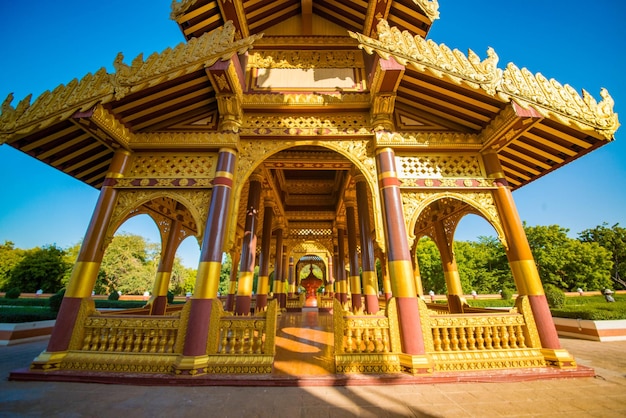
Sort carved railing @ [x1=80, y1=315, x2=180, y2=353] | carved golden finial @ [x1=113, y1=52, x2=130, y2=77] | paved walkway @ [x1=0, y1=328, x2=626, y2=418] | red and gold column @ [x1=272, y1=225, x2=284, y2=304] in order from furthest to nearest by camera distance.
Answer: red and gold column @ [x1=272, y1=225, x2=284, y2=304]
carved golden finial @ [x1=113, y1=52, x2=130, y2=77]
carved railing @ [x1=80, y1=315, x2=180, y2=353]
paved walkway @ [x1=0, y1=328, x2=626, y2=418]

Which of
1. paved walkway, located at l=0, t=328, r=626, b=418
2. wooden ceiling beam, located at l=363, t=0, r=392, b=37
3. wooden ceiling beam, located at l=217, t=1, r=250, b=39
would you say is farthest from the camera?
wooden ceiling beam, located at l=363, t=0, r=392, b=37

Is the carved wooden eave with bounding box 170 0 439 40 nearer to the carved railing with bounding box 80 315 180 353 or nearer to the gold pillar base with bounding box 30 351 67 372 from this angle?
the carved railing with bounding box 80 315 180 353

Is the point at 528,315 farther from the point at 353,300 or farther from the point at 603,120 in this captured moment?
the point at 353,300

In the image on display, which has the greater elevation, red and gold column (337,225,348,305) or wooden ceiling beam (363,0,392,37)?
wooden ceiling beam (363,0,392,37)

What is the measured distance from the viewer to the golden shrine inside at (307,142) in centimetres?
438

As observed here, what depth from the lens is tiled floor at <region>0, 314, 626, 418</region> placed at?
3.02m

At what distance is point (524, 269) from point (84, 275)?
8750mm

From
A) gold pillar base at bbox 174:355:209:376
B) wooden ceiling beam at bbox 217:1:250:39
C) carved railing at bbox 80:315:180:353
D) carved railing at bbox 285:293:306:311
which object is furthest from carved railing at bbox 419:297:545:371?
carved railing at bbox 285:293:306:311

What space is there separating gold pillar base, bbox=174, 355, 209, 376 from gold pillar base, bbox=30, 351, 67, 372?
6.94 feet

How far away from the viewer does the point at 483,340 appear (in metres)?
4.54

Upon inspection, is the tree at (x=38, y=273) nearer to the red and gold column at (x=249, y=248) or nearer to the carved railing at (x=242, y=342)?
the red and gold column at (x=249, y=248)

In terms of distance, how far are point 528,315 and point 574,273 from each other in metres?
36.0

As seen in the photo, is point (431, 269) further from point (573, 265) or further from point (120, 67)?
point (120, 67)

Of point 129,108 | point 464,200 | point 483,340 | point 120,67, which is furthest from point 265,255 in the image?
point 483,340
